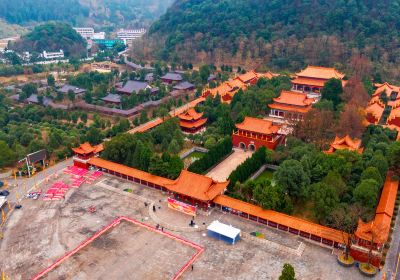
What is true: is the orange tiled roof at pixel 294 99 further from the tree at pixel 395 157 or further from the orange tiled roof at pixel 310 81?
the tree at pixel 395 157

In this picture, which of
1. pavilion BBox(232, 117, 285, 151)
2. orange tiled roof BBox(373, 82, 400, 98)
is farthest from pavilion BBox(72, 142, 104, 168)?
orange tiled roof BBox(373, 82, 400, 98)

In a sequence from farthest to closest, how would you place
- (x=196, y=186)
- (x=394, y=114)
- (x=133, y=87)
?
(x=133, y=87)
(x=394, y=114)
(x=196, y=186)

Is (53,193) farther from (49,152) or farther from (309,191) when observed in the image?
(309,191)

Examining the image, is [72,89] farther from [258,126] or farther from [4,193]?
[258,126]

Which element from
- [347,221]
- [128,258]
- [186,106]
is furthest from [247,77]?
[128,258]

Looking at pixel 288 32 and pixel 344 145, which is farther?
pixel 288 32
